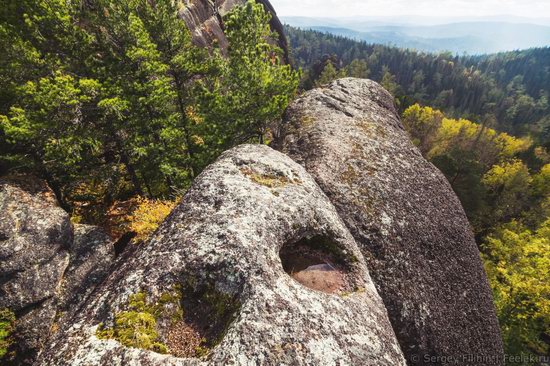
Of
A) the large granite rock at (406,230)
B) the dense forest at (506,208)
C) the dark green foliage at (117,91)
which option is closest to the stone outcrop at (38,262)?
the dark green foliage at (117,91)

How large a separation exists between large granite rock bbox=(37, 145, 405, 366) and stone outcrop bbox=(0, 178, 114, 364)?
29.3 feet

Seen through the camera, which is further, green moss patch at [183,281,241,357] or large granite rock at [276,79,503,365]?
large granite rock at [276,79,503,365]

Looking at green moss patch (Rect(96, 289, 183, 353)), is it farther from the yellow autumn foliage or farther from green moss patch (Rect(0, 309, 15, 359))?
green moss patch (Rect(0, 309, 15, 359))

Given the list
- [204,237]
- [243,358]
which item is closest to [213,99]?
[204,237]

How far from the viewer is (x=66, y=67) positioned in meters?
16.4

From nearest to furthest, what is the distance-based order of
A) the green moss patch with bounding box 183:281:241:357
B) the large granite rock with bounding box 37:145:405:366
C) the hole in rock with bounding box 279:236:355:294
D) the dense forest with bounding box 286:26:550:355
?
the large granite rock with bounding box 37:145:405:366 → the green moss patch with bounding box 183:281:241:357 → the hole in rock with bounding box 279:236:355:294 → the dense forest with bounding box 286:26:550:355

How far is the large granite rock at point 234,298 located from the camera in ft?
21.2

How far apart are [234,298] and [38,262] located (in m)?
13.1

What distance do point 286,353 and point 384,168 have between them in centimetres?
1098

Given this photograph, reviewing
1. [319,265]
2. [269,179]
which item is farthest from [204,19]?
[319,265]

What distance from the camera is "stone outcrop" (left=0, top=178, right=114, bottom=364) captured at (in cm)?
1361

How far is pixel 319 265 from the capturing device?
9.93 meters

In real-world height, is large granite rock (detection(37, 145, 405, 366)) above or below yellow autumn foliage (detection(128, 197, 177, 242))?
above

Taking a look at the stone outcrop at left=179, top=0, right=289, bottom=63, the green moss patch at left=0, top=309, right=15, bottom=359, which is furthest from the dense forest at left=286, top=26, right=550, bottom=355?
the stone outcrop at left=179, top=0, right=289, bottom=63
